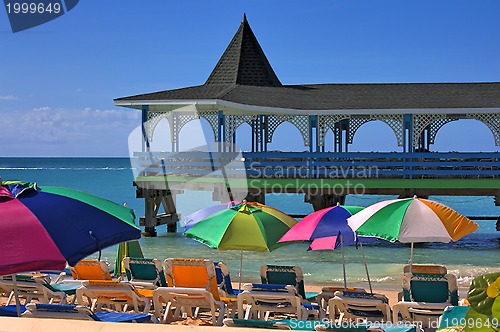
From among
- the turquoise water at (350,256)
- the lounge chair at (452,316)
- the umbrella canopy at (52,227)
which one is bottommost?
the turquoise water at (350,256)

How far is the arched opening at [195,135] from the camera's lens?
78.8ft

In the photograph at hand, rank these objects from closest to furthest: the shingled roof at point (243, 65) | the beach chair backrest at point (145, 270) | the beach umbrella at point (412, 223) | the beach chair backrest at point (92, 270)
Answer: the beach umbrella at point (412, 223) → the beach chair backrest at point (145, 270) → the beach chair backrest at point (92, 270) → the shingled roof at point (243, 65)

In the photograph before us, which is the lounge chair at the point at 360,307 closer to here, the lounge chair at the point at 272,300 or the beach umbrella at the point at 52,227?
the lounge chair at the point at 272,300

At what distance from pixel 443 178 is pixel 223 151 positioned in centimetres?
649

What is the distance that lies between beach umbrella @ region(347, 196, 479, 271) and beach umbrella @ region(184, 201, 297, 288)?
0.93 meters

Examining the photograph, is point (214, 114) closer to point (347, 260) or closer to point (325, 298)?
point (347, 260)

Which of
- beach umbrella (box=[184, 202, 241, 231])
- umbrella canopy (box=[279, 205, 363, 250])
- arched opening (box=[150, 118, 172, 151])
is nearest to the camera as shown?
umbrella canopy (box=[279, 205, 363, 250])

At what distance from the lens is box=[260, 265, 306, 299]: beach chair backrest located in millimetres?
8969

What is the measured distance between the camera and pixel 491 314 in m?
2.25

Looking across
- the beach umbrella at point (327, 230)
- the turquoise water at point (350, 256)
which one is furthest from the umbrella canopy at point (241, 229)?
the turquoise water at point (350, 256)

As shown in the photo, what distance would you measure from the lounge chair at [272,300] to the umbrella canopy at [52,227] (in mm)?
2147

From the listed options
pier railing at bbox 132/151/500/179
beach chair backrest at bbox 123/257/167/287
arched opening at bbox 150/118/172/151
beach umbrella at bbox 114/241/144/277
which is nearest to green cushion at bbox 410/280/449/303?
beach chair backrest at bbox 123/257/167/287

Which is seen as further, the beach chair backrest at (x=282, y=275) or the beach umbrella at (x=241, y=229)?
the beach chair backrest at (x=282, y=275)

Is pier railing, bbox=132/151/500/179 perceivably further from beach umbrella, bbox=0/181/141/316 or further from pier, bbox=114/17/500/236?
beach umbrella, bbox=0/181/141/316
